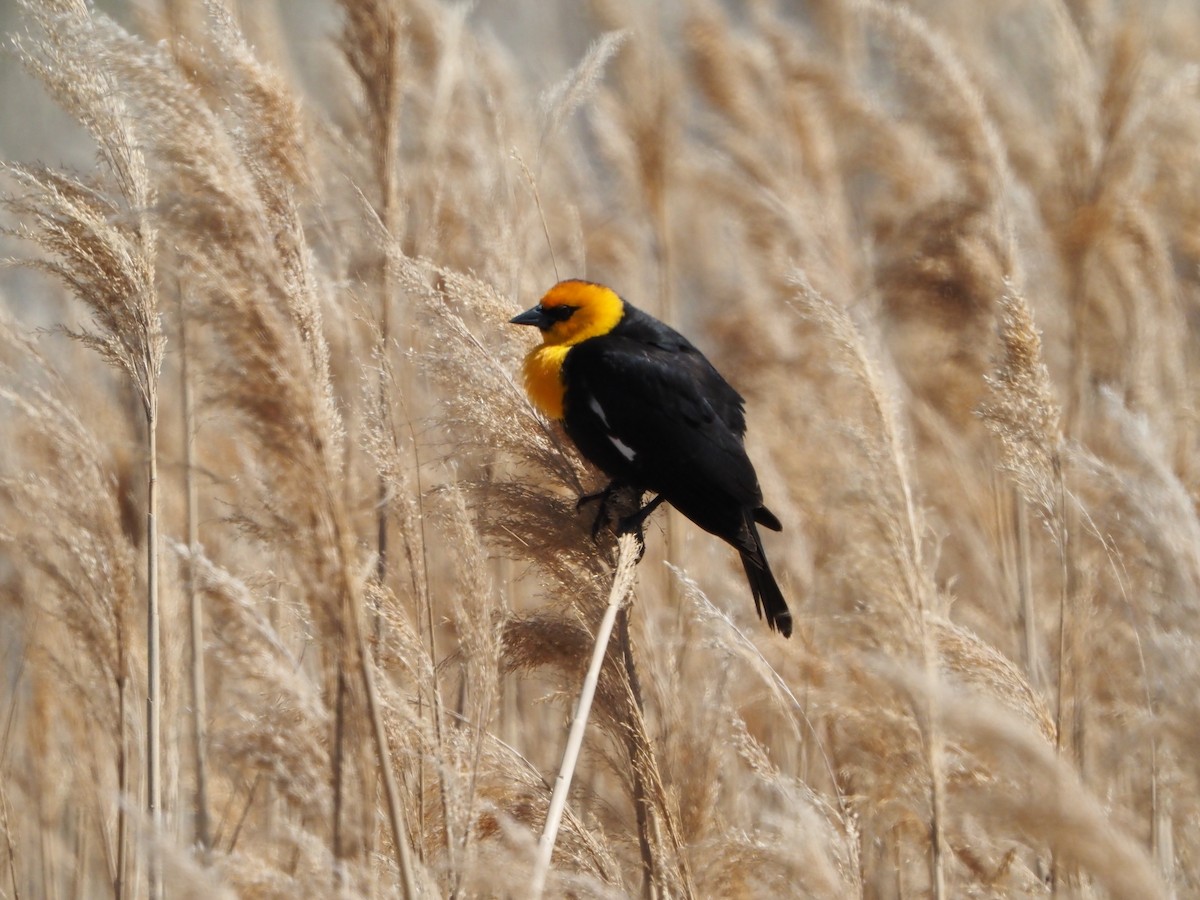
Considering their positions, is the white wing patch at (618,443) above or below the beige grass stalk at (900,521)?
above

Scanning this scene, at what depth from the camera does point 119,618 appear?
2.09 m

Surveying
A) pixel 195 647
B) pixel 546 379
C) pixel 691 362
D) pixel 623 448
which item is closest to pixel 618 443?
pixel 623 448

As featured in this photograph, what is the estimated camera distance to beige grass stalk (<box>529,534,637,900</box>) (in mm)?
1531

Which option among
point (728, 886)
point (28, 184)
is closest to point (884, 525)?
point (728, 886)

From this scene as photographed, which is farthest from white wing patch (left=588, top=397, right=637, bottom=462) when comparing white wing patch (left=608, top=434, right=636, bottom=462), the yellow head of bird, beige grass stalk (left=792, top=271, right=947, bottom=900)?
beige grass stalk (left=792, top=271, right=947, bottom=900)

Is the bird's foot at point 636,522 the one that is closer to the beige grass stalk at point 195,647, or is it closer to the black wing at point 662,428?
the black wing at point 662,428

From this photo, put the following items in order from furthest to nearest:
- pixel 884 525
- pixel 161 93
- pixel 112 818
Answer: pixel 112 818 < pixel 884 525 < pixel 161 93

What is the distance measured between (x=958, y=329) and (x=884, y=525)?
1.38 meters

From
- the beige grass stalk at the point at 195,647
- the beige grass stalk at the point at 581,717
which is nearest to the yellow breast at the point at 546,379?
the beige grass stalk at the point at 195,647

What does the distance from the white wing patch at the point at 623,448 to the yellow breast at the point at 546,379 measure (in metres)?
0.13

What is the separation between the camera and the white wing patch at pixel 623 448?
2727mm

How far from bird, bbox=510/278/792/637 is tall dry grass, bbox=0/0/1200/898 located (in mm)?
110

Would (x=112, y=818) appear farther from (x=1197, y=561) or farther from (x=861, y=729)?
(x=1197, y=561)

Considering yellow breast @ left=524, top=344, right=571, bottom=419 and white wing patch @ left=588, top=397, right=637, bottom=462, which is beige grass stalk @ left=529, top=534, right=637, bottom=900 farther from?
yellow breast @ left=524, top=344, right=571, bottom=419
